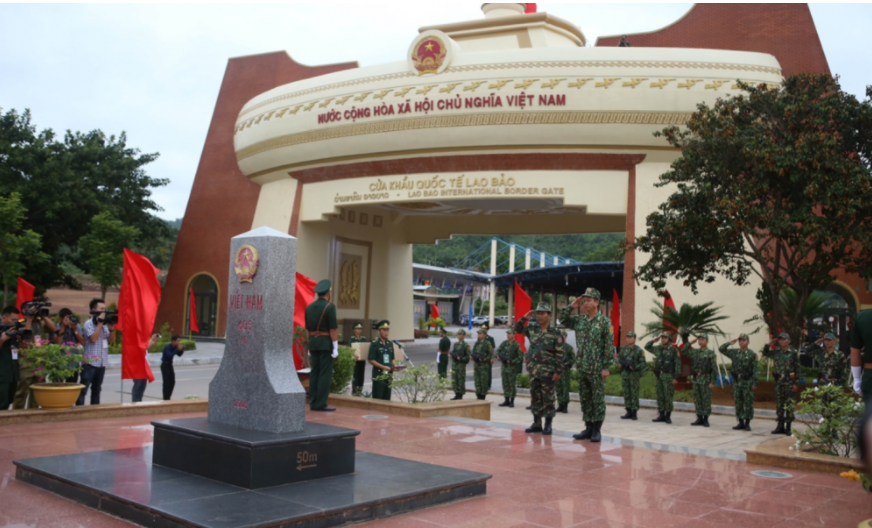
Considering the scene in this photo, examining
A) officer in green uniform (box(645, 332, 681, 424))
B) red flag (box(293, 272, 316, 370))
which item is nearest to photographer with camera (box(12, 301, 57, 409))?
red flag (box(293, 272, 316, 370))

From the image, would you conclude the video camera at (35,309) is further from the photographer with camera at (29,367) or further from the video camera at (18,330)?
the video camera at (18,330)

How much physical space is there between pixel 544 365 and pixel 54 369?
5.68 meters

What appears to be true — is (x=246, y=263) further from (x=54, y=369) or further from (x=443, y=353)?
(x=443, y=353)

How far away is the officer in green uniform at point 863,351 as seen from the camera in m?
6.01

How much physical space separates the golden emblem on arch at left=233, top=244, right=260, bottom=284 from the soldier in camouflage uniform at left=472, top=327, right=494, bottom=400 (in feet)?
31.2

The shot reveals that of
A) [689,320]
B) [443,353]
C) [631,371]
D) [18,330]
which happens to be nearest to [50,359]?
[18,330]

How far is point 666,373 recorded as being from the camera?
12961 mm

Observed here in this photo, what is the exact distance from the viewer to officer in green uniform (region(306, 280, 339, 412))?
9977 mm

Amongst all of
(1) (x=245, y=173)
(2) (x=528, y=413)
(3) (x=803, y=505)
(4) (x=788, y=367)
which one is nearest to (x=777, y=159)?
(4) (x=788, y=367)

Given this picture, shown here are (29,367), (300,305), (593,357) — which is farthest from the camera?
(300,305)

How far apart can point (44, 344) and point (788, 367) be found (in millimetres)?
10388

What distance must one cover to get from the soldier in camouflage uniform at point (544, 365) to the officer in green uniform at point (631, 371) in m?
4.79

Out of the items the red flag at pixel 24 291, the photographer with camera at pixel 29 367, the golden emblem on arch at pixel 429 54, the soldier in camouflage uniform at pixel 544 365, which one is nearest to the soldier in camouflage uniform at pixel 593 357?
the soldier in camouflage uniform at pixel 544 365

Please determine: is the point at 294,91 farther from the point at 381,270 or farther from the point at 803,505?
the point at 803,505
